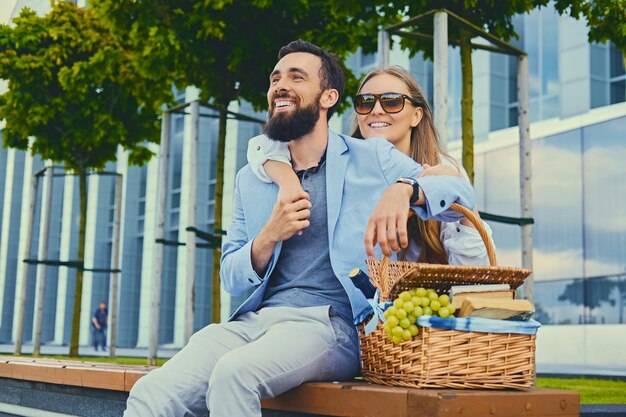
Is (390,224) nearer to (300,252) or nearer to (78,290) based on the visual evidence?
(300,252)

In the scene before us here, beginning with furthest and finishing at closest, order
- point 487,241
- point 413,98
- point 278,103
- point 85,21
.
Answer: point 85,21 → point 413,98 → point 278,103 → point 487,241

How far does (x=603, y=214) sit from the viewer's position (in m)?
20.6

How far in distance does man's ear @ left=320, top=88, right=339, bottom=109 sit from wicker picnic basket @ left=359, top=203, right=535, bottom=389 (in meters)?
0.70

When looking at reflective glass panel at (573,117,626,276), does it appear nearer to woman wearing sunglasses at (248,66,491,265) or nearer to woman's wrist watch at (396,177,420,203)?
woman wearing sunglasses at (248,66,491,265)

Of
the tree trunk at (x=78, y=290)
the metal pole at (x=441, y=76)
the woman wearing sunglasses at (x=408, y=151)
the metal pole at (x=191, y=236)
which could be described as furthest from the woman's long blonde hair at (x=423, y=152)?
the tree trunk at (x=78, y=290)

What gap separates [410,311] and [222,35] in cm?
711

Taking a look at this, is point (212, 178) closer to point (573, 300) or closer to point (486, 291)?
point (573, 300)

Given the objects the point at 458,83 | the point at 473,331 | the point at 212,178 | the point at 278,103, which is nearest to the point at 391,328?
the point at 473,331

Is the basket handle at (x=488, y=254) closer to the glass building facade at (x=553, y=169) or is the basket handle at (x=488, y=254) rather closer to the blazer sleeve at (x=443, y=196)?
the blazer sleeve at (x=443, y=196)

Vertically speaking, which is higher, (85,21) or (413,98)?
(85,21)

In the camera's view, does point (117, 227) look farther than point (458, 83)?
No

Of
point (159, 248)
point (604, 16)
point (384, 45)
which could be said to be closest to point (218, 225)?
point (159, 248)

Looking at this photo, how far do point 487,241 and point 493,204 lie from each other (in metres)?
21.4

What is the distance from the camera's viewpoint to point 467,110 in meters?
7.35
